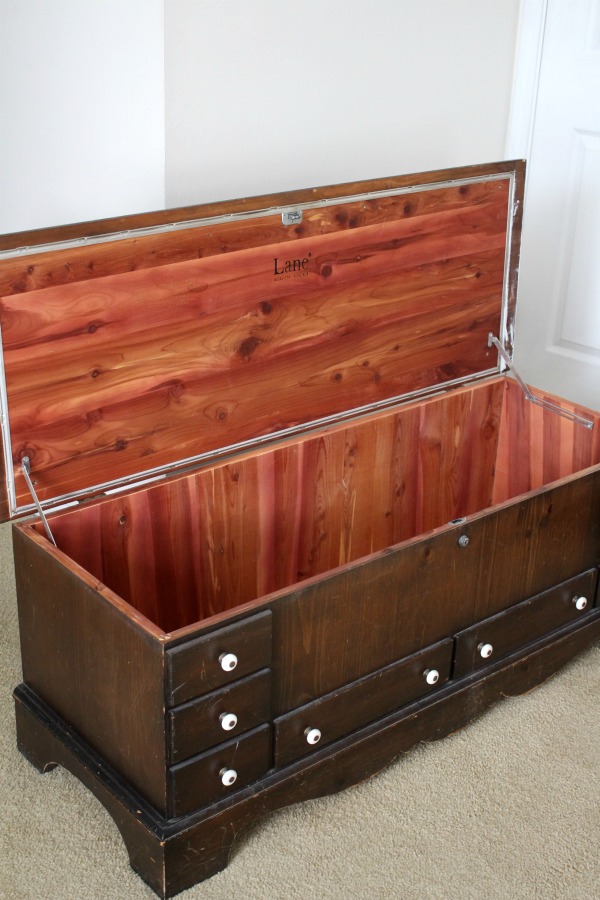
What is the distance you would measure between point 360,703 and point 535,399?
86cm

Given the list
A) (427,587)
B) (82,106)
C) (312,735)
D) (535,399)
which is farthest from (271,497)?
(82,106)

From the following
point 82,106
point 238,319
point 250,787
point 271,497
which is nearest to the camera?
point 250,787

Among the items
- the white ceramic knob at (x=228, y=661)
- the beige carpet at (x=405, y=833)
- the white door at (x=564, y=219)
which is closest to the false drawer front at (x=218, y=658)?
the white ceramic knob at (x=228, y=661)

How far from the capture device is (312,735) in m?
1.83

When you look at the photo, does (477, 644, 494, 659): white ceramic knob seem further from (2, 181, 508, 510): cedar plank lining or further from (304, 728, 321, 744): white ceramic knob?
(2, 181, 508, 510): cedar plank lining

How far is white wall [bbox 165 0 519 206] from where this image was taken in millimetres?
2193

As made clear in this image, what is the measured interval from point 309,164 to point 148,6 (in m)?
0.54

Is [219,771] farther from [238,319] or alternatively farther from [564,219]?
[564,219]

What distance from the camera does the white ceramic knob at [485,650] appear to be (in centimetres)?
206

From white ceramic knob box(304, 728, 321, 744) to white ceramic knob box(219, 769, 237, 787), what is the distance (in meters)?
0.15

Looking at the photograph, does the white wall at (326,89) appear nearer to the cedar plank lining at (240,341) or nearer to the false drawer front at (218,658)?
A: the cedar plank lining at (240,341)

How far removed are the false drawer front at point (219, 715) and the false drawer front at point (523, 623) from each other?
1.44 ft

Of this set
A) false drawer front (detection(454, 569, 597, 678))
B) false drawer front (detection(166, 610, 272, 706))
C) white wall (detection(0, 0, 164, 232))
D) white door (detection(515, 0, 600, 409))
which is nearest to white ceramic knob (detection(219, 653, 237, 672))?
false drawer front (detection(166, 610, 272, 706))

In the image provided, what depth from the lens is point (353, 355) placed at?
7.43 feet
